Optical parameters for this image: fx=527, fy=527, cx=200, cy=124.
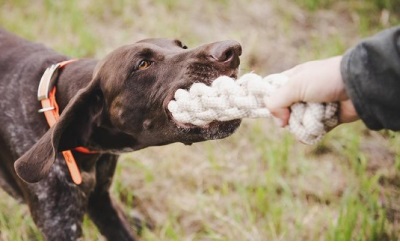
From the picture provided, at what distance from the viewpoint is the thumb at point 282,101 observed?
5.50 feet

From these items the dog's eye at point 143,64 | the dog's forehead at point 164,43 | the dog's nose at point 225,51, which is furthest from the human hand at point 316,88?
the dog's forehead at point 164,43

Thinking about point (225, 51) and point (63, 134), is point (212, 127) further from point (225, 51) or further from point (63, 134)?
point (63, 134)

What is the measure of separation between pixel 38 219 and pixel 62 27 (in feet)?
9.25

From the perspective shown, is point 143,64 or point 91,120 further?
point 91,120

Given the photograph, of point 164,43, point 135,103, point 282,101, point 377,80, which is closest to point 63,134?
point 135,103

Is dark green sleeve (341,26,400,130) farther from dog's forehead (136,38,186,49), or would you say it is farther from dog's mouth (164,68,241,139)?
dog's forehead (136,38,186,49)

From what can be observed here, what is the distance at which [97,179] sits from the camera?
10.3 feet

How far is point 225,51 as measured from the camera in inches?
85.9

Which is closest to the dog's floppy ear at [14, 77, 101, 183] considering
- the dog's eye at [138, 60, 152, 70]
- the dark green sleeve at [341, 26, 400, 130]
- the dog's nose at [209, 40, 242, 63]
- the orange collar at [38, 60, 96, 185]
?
the orange collar at [38, 60, 96, 185]

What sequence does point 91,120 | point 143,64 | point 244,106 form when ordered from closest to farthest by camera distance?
1. point 244,106
2. point 143,64
3. point 91,120

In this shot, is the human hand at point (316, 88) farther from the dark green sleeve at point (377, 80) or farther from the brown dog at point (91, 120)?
the brown dog at point (91, 120)

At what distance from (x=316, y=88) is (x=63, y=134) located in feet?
4.62

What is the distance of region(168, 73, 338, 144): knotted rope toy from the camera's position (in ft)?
5.52

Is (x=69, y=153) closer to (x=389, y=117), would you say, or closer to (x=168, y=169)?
(x=168, y=169)
